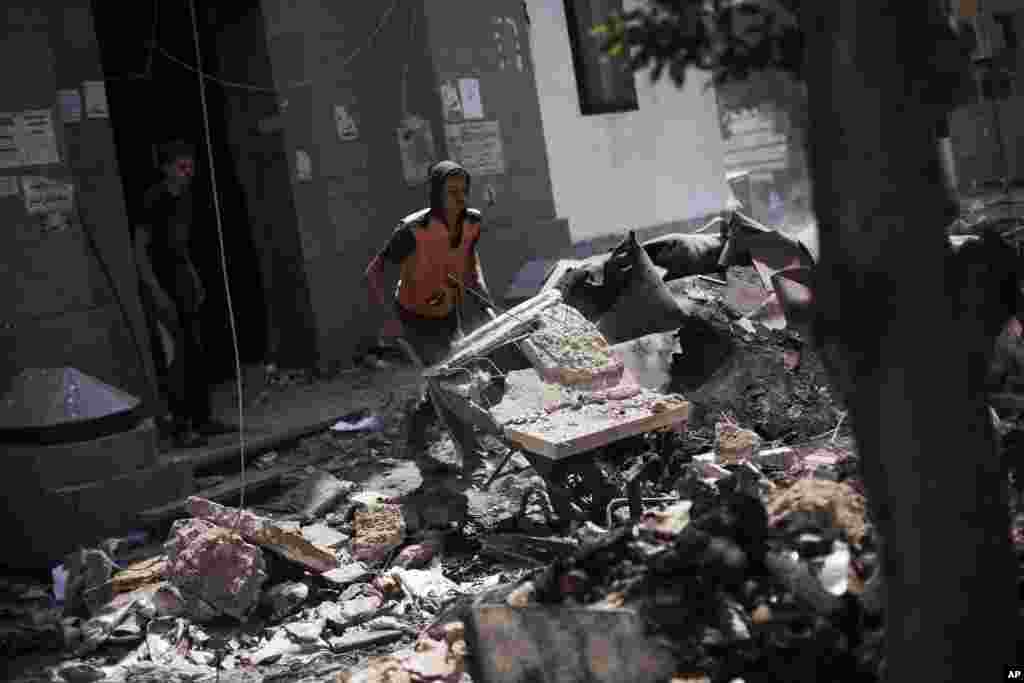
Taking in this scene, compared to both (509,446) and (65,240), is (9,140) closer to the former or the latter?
(65,240)

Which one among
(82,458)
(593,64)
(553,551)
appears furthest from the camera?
(593,64)

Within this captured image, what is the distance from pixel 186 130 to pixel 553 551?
6.22 meters

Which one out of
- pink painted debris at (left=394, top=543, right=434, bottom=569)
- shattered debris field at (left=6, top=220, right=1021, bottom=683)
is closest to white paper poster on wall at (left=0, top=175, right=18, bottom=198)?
shattered debris field at (left=6, top=220, right=1021, bottom=683)

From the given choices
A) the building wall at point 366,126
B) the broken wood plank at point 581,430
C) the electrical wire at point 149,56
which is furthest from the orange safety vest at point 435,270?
the electrical wire at point 149,56

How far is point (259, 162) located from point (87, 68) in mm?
2164

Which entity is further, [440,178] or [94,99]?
[94,99]

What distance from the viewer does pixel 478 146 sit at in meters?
10.5

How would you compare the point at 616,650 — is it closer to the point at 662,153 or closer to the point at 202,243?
the point at 202,243

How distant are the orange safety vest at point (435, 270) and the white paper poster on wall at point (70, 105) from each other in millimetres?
2772

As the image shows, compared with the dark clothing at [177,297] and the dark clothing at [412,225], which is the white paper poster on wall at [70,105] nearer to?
the dark clothing at [177,297]

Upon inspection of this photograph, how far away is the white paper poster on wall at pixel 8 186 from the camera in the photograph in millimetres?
7277

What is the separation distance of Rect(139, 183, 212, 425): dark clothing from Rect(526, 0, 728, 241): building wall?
5.42 m

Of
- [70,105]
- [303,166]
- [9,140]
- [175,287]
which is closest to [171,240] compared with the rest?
[175,287]

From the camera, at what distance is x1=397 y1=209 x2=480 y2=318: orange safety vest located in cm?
698
